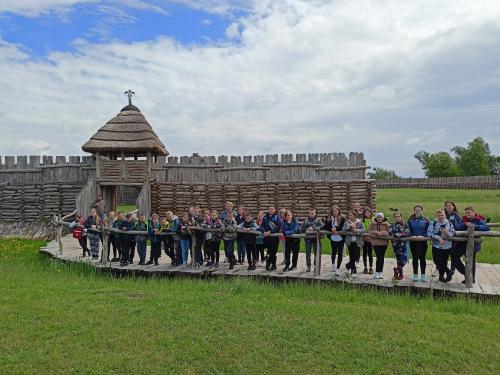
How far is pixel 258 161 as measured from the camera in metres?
20.3

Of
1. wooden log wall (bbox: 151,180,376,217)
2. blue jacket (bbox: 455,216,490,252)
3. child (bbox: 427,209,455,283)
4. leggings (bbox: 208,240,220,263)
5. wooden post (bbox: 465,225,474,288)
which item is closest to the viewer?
wooden post (bbox: 465,225,474,288)

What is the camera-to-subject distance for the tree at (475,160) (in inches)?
2467

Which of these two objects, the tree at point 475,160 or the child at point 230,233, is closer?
the child at point 230,233

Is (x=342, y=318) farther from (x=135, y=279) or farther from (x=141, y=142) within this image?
(x=141, y=142)

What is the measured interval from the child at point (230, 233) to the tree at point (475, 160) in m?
59.0

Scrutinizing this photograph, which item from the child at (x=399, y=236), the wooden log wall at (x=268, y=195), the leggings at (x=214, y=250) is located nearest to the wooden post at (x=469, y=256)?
the child at (x=399, y=236)

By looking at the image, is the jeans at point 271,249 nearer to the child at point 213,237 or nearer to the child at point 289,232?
the child at point 289,232

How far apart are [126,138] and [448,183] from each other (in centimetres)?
3289

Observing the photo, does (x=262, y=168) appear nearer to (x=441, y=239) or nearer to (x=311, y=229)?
(x=311, y=229)

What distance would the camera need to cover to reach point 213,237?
36.6ft

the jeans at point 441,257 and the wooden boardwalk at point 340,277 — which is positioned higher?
the jeans at point 441,257

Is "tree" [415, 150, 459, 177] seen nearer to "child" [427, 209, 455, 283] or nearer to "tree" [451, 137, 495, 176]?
"tree" [451, 137, 495, 176]

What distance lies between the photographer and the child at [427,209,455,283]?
8.60m

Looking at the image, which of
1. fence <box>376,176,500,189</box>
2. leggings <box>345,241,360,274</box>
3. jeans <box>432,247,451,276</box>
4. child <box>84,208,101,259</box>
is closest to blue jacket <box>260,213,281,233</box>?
leggings <box>345,241,360,274</box>
